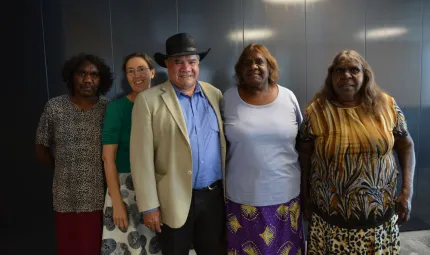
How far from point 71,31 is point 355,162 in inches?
90.0

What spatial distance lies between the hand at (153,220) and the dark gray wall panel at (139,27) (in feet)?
4.44

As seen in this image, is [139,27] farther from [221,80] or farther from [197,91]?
[197,91]

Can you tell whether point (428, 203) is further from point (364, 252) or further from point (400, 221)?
point (364, 252)

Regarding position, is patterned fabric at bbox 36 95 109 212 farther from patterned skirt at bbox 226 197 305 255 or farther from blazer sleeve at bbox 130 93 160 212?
patterned skirt at bbox 226 197 305 255

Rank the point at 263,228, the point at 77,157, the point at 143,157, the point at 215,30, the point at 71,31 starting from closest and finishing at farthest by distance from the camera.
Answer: the point at 143,157 < the point at 263,228 < the point at 77,157 < the point at 71,31 < the point at 215,30

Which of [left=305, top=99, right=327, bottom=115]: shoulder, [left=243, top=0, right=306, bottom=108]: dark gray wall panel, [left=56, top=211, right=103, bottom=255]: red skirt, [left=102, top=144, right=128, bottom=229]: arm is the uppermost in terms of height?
[left=243, top=0, right=306, bottom=108]: dark gray wall panel

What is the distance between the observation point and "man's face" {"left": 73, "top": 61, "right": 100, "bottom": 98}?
2.00 m

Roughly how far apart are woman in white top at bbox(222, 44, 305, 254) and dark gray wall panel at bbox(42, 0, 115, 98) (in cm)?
138

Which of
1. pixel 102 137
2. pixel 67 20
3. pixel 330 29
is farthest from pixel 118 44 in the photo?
pixel 330 29

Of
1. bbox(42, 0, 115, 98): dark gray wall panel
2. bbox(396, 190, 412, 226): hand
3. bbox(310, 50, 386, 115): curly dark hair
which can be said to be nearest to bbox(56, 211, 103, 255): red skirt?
bbox(42, 0, 115, 98): dark gray wall panel

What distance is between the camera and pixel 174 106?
5.73 ft

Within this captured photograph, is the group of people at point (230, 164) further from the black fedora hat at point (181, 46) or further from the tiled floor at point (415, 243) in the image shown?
the tiled floor at point (415, 243)

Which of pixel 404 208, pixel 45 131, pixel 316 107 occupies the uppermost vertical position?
pixel 316 107

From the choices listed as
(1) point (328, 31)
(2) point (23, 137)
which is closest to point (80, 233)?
(2) point (23, 137)
